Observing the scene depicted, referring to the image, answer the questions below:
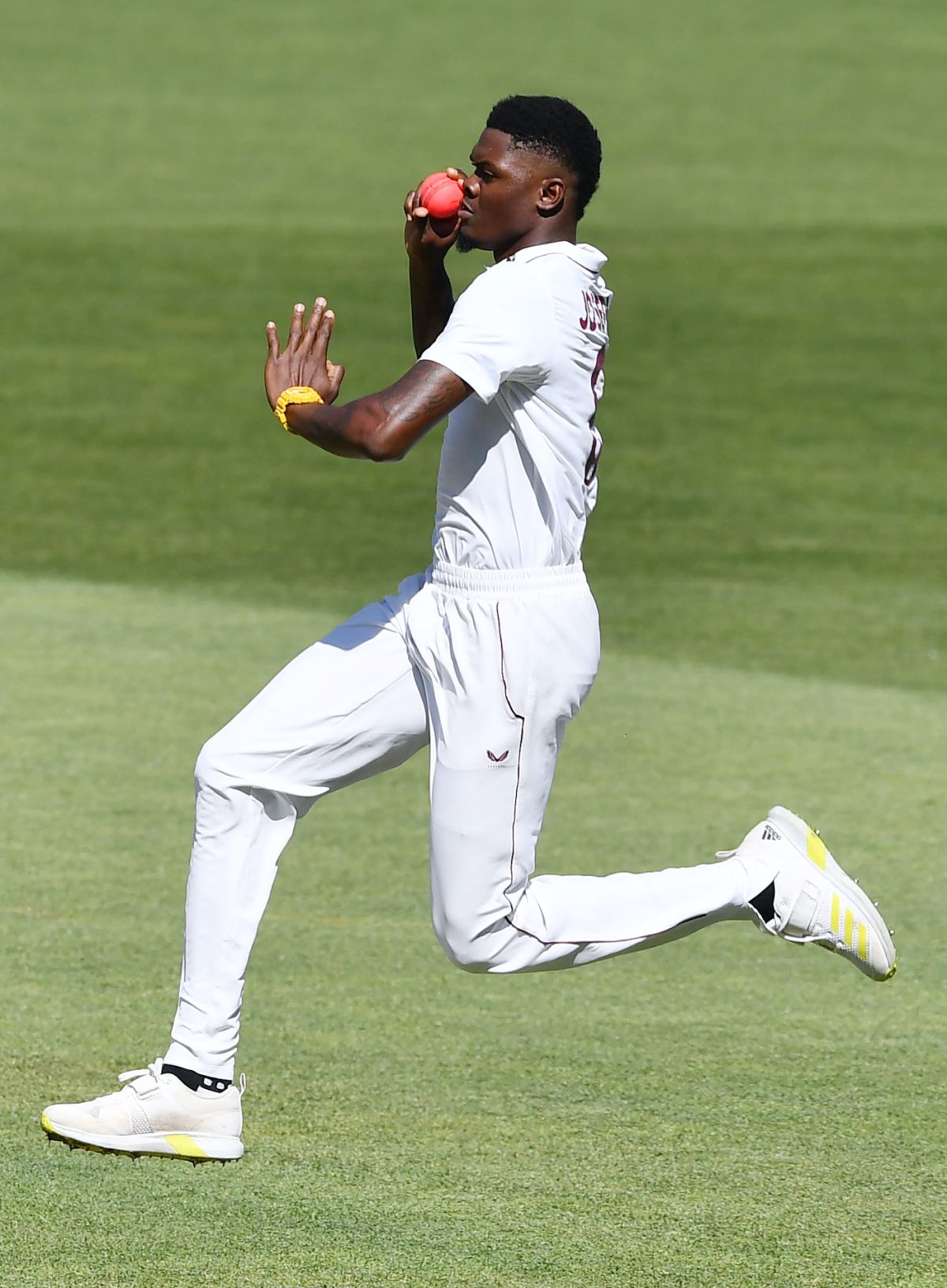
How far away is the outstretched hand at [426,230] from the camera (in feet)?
19.1

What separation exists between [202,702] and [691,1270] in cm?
681

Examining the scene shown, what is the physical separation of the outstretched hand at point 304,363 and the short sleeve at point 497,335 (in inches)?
14.9

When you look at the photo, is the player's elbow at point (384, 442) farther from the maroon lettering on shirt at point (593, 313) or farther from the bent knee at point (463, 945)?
the bent knee at point (463, 945)

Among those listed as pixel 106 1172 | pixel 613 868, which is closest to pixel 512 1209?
pixel 106 1172

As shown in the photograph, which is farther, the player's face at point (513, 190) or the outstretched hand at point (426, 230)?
the outstretched hand at point (426, 230)

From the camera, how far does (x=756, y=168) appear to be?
3425 centimetres

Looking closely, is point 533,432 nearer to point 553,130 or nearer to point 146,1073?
point 553,130

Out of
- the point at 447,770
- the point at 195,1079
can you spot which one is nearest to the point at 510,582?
the point at 447,770

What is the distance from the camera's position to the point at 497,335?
513cm

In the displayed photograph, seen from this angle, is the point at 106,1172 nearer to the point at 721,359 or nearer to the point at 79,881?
the point at 79,881

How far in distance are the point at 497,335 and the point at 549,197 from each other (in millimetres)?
546

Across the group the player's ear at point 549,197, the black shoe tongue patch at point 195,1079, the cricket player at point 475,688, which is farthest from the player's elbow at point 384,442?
the black shoe tongue patch at point 195,1079

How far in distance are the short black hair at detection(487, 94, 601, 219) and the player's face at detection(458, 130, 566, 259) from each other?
27 mm

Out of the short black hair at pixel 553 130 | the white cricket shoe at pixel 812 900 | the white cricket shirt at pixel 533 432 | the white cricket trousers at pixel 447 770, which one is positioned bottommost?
the white cricket shoe at pixel 812 900
